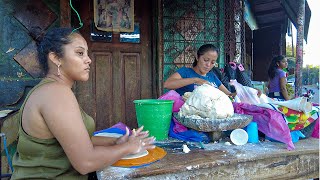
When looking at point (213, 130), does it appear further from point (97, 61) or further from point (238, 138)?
point (97, 61)

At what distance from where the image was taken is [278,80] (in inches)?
182

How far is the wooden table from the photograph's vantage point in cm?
122

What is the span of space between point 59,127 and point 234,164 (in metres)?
0.87

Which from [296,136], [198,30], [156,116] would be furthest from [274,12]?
[156,116]

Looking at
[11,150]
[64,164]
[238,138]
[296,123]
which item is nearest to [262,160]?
[238,138]

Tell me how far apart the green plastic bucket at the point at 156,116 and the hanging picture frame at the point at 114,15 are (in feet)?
7.28

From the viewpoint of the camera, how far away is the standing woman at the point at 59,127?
3.72 feet

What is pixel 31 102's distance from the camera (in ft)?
3.95

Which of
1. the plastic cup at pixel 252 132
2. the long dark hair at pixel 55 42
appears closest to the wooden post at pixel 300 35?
the plastic cup at pixel 252 132

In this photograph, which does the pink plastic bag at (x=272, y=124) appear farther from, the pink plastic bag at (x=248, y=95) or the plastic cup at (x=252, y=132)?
the pink plastic bag at (x=248, y=95)

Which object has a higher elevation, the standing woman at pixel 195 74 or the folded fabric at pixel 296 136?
the standing woman at pixel 195 74

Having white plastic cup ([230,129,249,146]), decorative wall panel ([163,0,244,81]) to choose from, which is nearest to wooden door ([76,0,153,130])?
decorative wall panel ([163,0,244,81])

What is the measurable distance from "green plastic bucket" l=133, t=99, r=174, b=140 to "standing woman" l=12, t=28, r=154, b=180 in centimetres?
30

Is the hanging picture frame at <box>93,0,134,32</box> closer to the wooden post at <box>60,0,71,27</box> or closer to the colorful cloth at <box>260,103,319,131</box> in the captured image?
the wooden post at <box>60,0,71,27</box>
